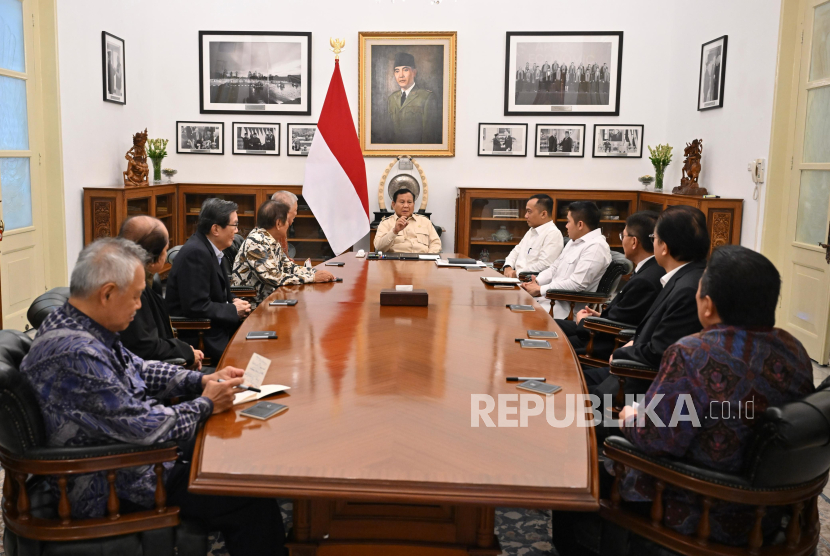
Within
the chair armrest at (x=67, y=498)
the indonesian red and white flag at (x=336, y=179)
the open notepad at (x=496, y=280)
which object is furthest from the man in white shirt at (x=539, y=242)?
the chair armrest at (x=67, y=498)

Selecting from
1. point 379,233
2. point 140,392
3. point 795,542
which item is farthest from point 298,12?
point 795,542

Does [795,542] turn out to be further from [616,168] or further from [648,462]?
[616,168]

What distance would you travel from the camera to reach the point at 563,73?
8438 mm

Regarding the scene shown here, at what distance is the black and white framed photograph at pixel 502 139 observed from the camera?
8.59 meters

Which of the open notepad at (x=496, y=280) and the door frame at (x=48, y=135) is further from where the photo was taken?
the door frame at (x=48, y=135)

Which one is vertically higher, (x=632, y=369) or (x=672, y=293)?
(x=672, y=293)

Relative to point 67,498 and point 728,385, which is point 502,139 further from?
point 67,498

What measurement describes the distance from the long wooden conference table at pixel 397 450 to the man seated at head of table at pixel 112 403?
5.5 inches

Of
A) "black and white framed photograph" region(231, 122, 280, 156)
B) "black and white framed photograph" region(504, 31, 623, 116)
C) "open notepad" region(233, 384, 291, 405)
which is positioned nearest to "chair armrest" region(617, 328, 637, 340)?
"open notepad" region(233, 384, 291, 405)

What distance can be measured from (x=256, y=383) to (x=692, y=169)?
6.13 metres

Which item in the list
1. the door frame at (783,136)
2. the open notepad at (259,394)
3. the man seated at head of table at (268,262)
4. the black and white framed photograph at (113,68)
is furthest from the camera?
the black and white framed photograph at (113,68)

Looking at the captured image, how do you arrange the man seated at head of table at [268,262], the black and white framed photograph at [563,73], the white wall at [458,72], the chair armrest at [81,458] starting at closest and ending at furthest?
the chair armrest at [81,458] → the man seated at head of table at [268,262] → the white wall at [458,72] → the black and white framed photograph at [563,73]

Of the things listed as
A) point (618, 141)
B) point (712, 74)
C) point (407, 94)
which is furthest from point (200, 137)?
point (712, 74)

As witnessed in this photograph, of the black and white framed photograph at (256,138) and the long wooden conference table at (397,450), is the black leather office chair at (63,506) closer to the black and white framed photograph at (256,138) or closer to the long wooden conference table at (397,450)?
the long wooden conference table at (397,450)
